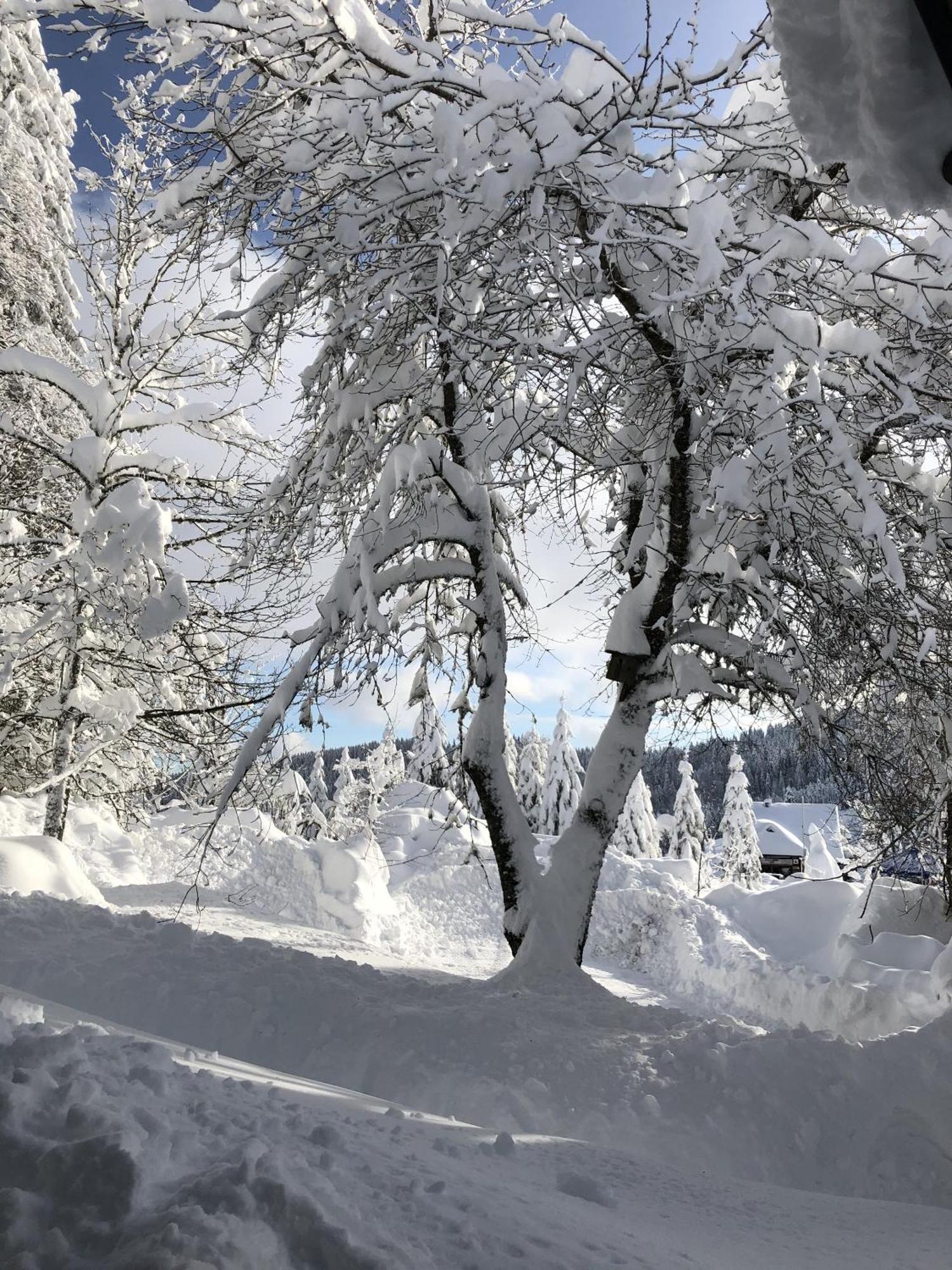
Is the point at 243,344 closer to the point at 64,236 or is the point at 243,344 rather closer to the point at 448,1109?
the point at 448,1109

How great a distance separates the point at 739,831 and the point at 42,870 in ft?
126

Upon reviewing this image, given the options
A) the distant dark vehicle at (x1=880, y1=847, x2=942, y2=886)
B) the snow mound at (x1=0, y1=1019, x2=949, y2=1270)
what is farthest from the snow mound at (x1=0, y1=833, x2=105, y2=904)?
the distant dark vehicle at (x1=880, y1=847, x2=942, y2=886)

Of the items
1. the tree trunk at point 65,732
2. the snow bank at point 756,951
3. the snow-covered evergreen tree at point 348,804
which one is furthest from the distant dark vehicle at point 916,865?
the snow-covered evergreen tree at point 348,804

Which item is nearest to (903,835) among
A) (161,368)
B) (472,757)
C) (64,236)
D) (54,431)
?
(472,757)

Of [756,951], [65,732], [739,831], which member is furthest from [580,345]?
[739,831]

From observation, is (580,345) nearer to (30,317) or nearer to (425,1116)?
(425,1116)

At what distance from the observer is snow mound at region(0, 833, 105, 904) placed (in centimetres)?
885

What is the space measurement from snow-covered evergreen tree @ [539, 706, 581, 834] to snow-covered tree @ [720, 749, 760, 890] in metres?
8.32

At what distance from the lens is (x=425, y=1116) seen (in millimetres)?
3662

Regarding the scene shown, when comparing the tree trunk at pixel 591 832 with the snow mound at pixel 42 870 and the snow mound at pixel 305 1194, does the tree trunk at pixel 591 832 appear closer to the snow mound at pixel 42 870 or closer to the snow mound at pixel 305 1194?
the snow mound at pixel 305 1194

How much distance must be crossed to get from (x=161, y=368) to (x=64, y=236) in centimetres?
529

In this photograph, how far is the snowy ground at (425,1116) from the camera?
191 cm

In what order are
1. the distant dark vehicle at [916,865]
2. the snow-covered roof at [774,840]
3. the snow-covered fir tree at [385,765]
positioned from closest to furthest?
the distant dark vehicle at [916,865] < the snow-covered fir tree at [385,765] < the snow-covered roof at [774,840]

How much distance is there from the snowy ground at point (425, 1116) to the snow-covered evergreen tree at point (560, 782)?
30896mm
